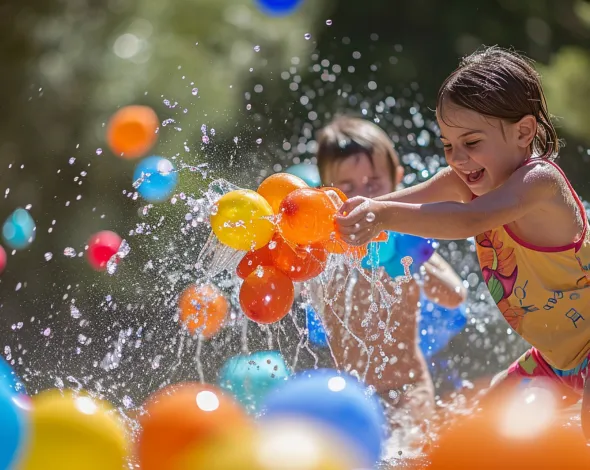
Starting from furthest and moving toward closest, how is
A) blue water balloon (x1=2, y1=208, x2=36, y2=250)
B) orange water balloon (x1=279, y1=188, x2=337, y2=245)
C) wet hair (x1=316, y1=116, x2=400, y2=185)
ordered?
1. blue water balloon (x1=2, y1=208, x2=36, y2=250)
2. wet hair (x1=316, y1=116, x2=400, y2=185)
3. orange water balloon (x1=279, y1=188, x2=337, y2=245)

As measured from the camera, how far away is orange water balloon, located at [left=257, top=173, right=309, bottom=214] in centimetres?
243

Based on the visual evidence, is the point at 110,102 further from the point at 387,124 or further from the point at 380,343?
the point at 380,343

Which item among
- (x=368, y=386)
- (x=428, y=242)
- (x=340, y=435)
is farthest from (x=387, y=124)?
(x=340, y=435)

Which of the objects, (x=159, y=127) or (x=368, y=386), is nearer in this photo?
(x=368, y=386)

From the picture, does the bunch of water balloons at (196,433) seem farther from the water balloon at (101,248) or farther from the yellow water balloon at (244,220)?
the water balloon at (101,248)

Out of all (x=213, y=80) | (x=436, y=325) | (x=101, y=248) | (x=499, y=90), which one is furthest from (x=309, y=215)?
(x=213, y=80)

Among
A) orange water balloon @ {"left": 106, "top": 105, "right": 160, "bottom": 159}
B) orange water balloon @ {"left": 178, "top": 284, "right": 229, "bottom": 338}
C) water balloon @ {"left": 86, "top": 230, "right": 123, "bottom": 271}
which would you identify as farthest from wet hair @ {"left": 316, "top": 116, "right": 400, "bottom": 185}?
orange water balloon @ {"left": 106, "top": 105, "right": 160, "bottom": 159}

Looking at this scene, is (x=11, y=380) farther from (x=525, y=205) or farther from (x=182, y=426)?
(x=525, y=205)

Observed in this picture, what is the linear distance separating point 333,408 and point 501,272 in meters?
0.61

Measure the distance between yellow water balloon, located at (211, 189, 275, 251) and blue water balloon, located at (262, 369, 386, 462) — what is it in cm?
41

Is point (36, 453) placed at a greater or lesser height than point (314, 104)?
lesser

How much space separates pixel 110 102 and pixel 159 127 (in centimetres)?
42

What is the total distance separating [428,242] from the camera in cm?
305

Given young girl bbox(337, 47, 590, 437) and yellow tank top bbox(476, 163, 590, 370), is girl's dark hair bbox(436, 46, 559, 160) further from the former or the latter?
yellow tank top bbox(476, 163, 590, 370)
